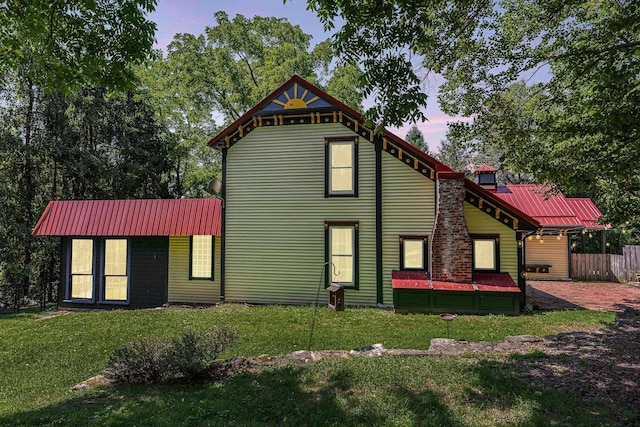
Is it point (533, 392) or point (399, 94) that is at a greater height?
point (399, 94)

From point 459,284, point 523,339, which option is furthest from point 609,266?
point 523,339

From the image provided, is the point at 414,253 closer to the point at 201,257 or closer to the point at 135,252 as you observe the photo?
the point at 201,257

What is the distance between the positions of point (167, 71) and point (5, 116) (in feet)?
35.4

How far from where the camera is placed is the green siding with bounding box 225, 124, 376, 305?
40.5ft

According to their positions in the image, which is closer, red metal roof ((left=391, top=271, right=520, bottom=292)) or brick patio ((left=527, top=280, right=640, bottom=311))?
red metal roof ((left=391, top=271, right=520, bottom=292))

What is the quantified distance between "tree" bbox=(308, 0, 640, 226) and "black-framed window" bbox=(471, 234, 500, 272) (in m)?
2.80

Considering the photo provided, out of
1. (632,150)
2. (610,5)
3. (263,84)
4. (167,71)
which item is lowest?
(632,150)

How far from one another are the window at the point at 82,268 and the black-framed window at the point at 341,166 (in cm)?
980

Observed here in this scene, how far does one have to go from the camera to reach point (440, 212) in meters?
11.2

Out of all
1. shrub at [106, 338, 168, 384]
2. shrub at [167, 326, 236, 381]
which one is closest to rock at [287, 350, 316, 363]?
shrub at [167, 326, 236, 381]

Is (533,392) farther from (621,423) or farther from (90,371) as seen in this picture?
(90,371)

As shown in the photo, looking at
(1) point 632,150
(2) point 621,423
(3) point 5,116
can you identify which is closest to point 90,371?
(2) point 621,423

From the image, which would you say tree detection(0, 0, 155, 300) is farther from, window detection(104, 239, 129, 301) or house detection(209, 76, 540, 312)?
window detection(104, 239, 129, 301)

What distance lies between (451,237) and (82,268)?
14.0 m
